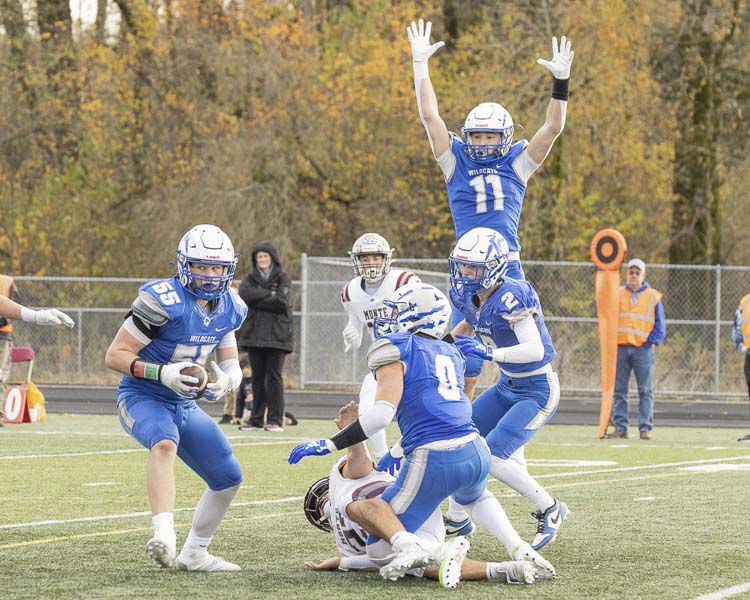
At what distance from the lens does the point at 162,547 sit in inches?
237

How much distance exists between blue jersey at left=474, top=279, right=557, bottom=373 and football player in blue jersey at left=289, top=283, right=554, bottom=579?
908 mm

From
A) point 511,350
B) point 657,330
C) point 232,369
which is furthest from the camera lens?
point 657,330

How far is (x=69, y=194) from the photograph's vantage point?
93.8ft

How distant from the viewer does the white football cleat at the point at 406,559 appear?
580 cm

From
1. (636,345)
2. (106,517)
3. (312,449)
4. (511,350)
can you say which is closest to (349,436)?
(312,449)

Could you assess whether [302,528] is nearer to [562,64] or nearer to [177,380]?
[177,380]

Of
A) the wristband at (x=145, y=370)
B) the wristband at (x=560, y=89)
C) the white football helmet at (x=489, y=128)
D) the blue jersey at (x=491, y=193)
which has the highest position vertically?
the wristband at (x=560, y=89)

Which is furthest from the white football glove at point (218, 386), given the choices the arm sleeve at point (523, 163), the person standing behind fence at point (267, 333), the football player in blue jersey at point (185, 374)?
the person standing behind fence at point (267, 333)

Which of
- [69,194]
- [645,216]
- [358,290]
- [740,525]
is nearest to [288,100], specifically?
[69,194]

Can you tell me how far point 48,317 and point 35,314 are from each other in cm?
19

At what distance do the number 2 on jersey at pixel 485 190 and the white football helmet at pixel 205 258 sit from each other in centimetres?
234

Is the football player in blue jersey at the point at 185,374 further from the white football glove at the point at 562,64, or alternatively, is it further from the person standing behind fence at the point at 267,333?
the person standing behind fence at the point at 267,333

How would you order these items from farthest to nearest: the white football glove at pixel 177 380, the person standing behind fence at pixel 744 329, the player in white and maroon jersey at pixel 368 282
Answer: the person standing behind fence at pixel 744 329
the player in white and maroon jersey at pixel 368 282
the white football glove at pixel 177 380

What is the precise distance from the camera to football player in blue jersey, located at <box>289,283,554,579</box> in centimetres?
593
